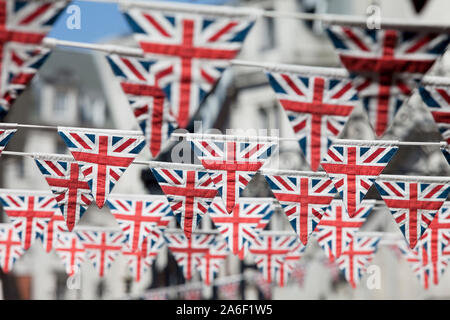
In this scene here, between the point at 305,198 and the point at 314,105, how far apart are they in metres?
2.58

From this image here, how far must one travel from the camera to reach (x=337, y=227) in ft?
37.2

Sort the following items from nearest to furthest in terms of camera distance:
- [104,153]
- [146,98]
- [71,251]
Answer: [146,98] < [104,153] < [71,251]

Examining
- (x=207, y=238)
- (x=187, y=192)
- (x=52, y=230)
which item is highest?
(x=187, y=192)

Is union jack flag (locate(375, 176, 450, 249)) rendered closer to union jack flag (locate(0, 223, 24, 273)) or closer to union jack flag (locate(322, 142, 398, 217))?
union jack flag (locate(322, 142, 398, 217))

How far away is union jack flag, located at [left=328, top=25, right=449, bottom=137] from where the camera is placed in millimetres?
6699

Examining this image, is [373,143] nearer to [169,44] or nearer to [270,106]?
[169,44]

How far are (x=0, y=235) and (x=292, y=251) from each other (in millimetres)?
5589

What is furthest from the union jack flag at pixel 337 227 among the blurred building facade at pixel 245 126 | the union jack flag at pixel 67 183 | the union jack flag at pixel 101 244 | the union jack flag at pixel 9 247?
the blurred building facade at pixel 245 126

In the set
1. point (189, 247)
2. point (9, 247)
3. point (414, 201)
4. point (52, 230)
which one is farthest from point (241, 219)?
point (9, 247)

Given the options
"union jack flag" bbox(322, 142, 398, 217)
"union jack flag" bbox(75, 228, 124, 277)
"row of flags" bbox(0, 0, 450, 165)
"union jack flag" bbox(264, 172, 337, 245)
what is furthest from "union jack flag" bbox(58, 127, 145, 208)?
"union jack flag" bbox(75, 228, 124, 277)

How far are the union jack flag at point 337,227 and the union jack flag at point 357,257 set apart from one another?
0.61 m

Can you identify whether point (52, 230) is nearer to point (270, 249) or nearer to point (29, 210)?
point (29, 210)

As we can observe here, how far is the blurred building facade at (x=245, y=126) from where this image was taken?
811 inches

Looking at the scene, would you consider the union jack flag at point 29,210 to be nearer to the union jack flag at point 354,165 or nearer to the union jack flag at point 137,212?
the union jack flag at point 137,212
